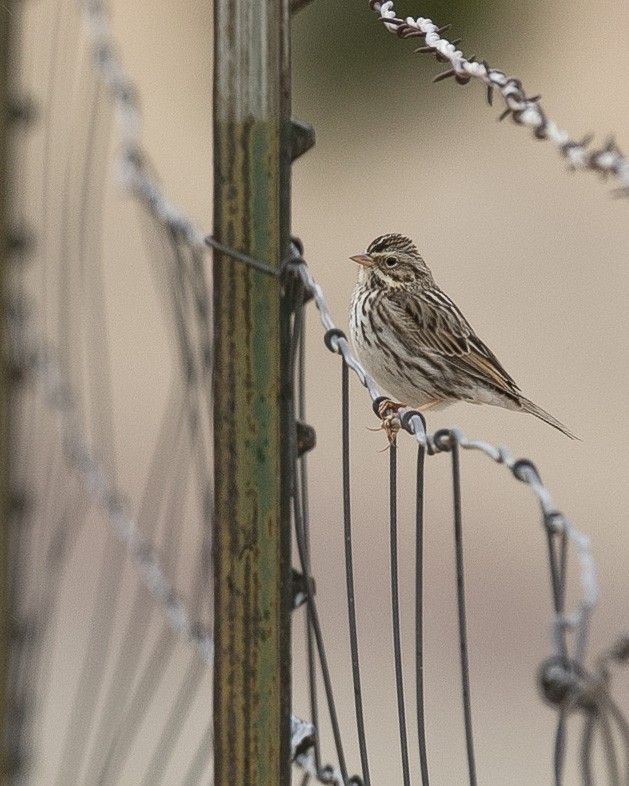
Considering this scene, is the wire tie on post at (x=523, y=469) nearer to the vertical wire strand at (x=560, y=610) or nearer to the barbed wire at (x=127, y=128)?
the vertical wire strand at (x=560, y=610)

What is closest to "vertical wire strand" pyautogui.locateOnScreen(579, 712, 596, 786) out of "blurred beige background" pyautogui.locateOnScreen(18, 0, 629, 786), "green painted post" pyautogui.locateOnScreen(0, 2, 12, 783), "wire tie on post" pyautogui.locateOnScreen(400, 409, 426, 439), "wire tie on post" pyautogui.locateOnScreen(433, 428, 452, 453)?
"wire tie on post" pyautogui.locateOnScreen(433, 428, 452, 453)

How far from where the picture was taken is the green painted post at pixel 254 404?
2.01 m

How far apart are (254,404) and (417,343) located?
1.03 metres

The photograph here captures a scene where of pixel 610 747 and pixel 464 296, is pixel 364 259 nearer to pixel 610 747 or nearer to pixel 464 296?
pixel 610 747

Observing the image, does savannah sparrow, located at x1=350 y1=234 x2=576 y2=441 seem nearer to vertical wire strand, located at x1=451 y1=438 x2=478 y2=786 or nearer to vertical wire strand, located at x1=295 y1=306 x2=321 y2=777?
vertical wire strand, located at x1=295 y1=306 x2=321 y2=777

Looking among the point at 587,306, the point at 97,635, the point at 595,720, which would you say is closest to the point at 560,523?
the point at 595,720

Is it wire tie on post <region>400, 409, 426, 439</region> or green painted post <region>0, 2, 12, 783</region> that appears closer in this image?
wire tie on post <region>400, 409, 426, 439</region>

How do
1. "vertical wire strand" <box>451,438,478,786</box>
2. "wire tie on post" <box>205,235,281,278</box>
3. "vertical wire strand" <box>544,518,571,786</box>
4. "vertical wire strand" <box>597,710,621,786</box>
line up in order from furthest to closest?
"wire tie on post" <box>205,235,281,278</box>, "vertical wire strand" <box>451,438,478,786</box>, "vertical wire strand" <box>544,518,571,786</box>, "vertical wire strand" <box>597,710,621,786</box>

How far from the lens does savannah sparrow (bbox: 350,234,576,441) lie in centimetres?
299

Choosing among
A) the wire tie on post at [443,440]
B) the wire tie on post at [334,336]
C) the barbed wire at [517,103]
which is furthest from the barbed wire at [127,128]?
the wire tie on post at [443,440]

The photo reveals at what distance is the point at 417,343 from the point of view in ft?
9.84

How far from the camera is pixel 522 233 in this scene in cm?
1102

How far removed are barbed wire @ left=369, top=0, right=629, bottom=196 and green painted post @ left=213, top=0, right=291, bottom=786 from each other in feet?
0.58

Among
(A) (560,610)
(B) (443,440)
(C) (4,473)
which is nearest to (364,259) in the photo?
(C) (4,473)
